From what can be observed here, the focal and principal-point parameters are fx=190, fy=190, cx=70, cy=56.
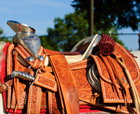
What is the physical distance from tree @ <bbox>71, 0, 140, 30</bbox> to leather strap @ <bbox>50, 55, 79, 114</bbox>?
7.31 m

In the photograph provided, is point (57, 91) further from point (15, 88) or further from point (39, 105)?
point (15, 88)

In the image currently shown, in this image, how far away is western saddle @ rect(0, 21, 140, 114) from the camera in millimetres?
1644

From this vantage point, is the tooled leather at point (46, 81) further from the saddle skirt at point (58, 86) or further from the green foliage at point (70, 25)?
the green foliage at point (70, 25)

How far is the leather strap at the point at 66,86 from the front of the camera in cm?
162

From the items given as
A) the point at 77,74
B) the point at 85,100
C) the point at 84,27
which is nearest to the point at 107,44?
the point at 77,74

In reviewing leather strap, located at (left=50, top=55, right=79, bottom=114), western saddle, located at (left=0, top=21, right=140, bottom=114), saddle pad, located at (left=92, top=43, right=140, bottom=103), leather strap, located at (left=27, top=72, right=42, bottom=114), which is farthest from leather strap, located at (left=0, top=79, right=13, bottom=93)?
saddle pad, located at (left=92, top=43, right=140, bottom=103)

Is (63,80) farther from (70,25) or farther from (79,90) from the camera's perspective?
(70,25)

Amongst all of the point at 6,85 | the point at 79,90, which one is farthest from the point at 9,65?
the point at 79,90

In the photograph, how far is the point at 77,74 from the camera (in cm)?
186

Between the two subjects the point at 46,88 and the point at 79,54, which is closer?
the point at 46,88

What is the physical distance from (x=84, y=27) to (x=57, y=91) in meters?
31.3

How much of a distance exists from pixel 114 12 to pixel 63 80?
25.6ft

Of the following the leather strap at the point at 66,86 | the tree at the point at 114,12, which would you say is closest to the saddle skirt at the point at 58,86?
the leather strap at the point at 66,86

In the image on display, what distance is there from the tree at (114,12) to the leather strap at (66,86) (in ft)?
24.0
